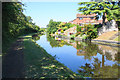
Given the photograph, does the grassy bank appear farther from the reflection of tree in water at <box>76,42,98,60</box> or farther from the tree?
the tree

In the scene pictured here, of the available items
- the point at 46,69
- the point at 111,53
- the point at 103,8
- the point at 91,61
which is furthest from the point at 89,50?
the point at 103,8

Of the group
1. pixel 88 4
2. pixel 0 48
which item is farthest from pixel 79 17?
pixel 0 48

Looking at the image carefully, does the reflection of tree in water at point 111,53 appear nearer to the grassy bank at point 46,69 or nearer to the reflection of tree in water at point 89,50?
the reflection of tree in water at point 89,50

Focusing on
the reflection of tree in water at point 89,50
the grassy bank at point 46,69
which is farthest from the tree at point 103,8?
the grassy bank at point 46,69

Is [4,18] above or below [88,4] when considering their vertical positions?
below

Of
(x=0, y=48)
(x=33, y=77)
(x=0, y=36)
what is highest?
(x=0, y=36)

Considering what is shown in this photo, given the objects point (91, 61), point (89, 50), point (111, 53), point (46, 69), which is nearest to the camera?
point (46, 69)

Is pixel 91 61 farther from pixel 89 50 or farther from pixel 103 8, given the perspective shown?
pixel 103 8

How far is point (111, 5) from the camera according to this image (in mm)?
38438

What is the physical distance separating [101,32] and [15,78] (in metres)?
39.8

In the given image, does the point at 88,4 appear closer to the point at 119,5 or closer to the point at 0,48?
the point at 119,5

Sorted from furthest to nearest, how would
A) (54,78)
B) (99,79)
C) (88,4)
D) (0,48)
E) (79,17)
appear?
(79,17), (88,4), (0,48), (99,79), (54,78)

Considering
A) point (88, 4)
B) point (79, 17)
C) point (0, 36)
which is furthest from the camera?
point (79, 17)

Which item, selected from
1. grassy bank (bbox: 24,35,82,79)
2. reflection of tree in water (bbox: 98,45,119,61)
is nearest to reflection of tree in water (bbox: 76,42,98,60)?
reflection of tree in water (bbox: 98,45,119,61)
